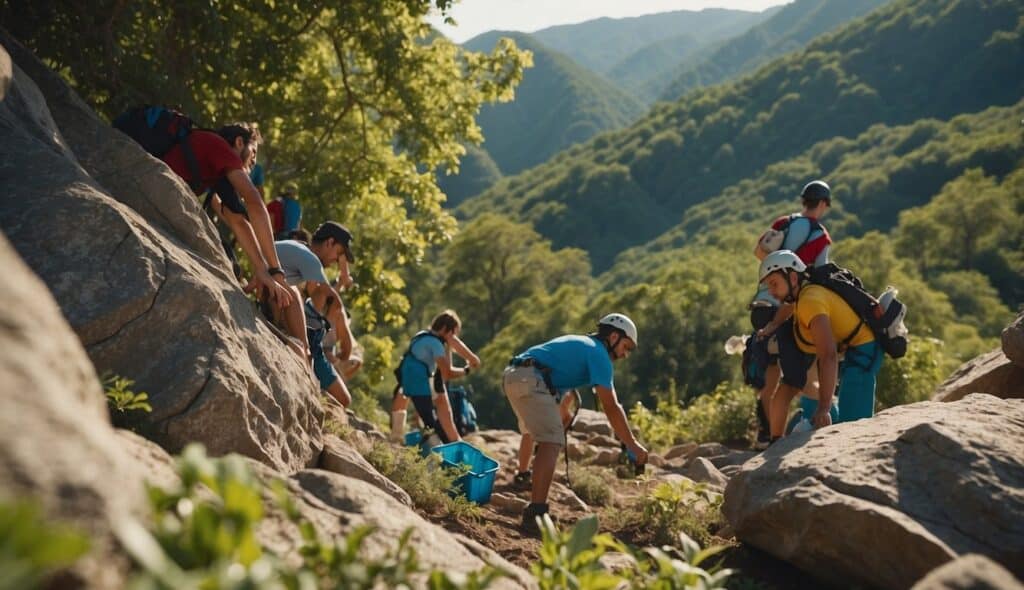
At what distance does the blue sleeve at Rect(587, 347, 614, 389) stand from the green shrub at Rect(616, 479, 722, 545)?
893 mm

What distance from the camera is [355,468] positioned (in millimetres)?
5539

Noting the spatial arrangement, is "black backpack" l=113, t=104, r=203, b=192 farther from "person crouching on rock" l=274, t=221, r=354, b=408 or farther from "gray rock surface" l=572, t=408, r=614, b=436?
"gray rock surface" l=572, t=408, r=614, b=436

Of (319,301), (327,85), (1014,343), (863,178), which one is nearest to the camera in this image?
(1014,343)

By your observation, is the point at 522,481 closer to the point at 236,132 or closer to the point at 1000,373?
the point at 236,132

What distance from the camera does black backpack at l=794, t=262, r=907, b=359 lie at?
6438 millimetres

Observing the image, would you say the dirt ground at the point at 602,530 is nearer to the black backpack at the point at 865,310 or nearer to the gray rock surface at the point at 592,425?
the black backpack at the point at 865,310

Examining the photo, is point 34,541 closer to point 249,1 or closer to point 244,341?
point 244,341

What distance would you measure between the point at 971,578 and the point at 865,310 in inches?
164

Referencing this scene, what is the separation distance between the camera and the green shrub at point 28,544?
→ 1.52 m

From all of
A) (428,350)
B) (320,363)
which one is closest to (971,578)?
(320,363)

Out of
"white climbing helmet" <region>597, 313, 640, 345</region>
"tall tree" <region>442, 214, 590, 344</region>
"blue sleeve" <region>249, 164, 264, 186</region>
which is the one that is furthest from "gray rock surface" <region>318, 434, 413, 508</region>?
"tall tree" <region>442, 214, 590, 344</region>

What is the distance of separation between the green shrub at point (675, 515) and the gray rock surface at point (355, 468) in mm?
1916

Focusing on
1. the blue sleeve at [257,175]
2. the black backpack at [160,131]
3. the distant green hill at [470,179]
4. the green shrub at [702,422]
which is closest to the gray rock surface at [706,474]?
the green shrub at [702,422]

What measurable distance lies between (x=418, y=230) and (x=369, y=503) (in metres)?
13.3
